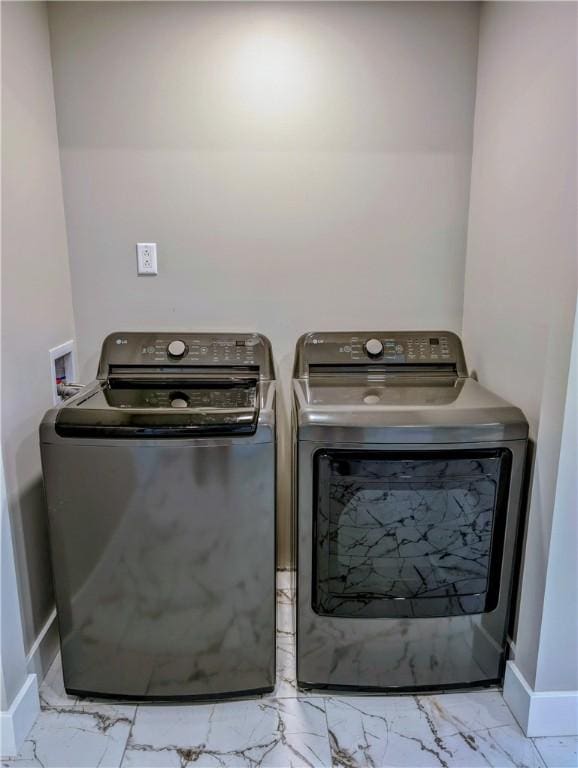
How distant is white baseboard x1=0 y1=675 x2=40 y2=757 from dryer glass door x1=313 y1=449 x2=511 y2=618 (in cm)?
84

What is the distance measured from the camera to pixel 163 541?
55.6 inches

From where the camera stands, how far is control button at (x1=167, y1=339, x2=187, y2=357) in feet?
5.96

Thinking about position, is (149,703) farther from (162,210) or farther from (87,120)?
(87,120)

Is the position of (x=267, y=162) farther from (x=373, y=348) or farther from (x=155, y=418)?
(x=155, y=418)

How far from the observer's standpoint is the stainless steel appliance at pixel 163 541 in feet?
4.45

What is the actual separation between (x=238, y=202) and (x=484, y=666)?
1731 mm

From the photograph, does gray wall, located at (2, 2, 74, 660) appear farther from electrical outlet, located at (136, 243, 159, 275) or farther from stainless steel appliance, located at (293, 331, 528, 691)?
stainless steel appliance, located at (293, 331, 528, 691)

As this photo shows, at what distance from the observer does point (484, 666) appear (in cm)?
155

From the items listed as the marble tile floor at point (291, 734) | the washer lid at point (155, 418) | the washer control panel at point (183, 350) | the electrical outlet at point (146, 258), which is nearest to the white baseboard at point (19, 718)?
the marble tile floor at point (291, 734)

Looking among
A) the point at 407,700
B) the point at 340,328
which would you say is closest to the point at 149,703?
the point at 407,700

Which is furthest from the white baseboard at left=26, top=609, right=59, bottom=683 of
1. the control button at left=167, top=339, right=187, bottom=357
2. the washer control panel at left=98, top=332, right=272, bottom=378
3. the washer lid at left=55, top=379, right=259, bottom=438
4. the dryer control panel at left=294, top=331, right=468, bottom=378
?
the dryer control panel at left=294, top=331, right=468, bottom=378

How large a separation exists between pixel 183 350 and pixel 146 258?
390mm

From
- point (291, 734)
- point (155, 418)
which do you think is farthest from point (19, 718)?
point (155, 418)

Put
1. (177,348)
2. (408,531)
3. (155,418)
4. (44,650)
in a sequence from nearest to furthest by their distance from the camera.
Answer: (155,418)
(408,531)
(44,650)
(177,348)
